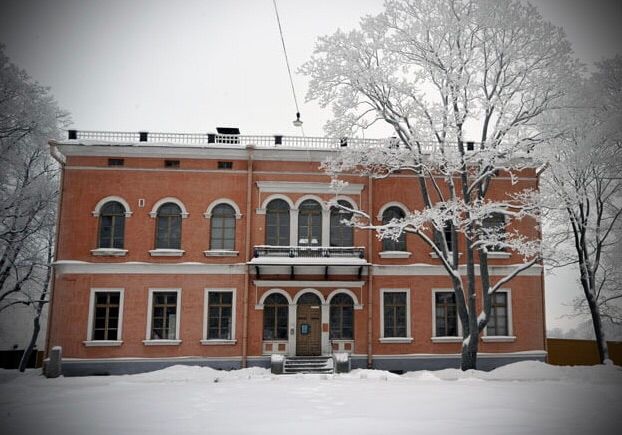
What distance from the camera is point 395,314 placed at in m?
19.7

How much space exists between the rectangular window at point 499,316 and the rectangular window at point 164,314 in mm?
12541

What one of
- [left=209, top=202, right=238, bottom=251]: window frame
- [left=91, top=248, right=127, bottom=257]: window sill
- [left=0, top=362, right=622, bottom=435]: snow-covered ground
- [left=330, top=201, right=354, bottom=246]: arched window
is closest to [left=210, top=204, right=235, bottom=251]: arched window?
[left=209, top=202, right=238, bottom=251]: window frame

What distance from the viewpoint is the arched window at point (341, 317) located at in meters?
19.3

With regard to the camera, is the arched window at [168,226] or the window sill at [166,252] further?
the arched window at [168,226]

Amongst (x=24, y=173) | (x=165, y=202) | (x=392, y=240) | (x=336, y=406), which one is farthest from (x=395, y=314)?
(x=24, y=173)

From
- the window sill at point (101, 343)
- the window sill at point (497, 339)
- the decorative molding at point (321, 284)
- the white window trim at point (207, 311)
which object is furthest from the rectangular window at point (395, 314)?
the window sill at point (101, 343)

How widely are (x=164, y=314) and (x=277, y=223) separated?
224 inches

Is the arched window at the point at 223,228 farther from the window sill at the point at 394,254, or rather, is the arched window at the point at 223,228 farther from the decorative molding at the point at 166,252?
the window sill at the point at 394,254

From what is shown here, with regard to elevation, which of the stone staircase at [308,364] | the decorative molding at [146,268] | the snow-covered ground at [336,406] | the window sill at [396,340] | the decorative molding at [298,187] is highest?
the decorative molding at [298,187]

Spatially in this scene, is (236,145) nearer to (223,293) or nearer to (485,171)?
(223,293)

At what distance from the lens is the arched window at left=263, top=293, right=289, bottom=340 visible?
62.8 ft

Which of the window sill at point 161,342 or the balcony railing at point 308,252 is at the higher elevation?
the balcony railing at point 308,252

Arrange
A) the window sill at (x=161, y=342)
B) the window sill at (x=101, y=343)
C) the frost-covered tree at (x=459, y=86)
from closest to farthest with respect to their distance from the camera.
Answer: the frost-covered tree at (x=459, y=86) < the window sill at (x=101, y=343) < the window sill at (x=161, y=342)

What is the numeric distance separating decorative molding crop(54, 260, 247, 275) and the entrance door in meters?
2.80
